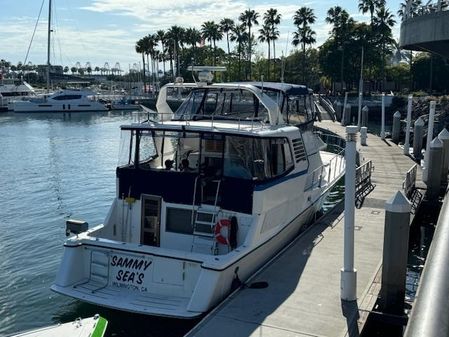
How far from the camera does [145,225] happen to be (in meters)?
11.5

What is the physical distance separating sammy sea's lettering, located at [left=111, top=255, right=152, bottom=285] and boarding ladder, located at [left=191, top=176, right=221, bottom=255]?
1394 mm

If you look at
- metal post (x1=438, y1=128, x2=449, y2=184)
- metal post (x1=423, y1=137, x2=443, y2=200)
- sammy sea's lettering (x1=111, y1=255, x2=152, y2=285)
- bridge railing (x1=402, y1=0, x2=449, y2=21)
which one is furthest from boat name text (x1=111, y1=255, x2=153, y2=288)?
bridge railing (x1=402, y1=0, x2=449, y2=21)

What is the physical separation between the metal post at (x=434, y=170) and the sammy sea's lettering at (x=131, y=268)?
39.5 ft

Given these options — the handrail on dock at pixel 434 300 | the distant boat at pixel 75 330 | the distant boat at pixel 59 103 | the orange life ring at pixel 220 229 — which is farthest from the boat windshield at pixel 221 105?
the distant boat at pixel 59 103

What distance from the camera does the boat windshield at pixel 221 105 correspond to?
46.1 feet

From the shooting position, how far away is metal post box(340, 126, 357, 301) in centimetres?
900

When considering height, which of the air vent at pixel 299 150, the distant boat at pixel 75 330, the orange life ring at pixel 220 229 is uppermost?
the air vent at pixel 299 150

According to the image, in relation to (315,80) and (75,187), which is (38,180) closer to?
(75,187)

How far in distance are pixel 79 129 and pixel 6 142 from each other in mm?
14259

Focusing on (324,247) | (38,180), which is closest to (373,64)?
(38,180)

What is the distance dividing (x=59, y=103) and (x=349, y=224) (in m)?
82.2

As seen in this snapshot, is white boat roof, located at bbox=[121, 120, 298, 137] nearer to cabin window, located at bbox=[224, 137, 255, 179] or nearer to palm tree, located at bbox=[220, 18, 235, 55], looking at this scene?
cabin window, located at bbox=[224, 137, 255, 179]

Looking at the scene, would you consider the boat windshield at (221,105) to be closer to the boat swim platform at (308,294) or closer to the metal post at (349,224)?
the boat swim platform at (308,294)

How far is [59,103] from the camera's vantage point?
280 feet
